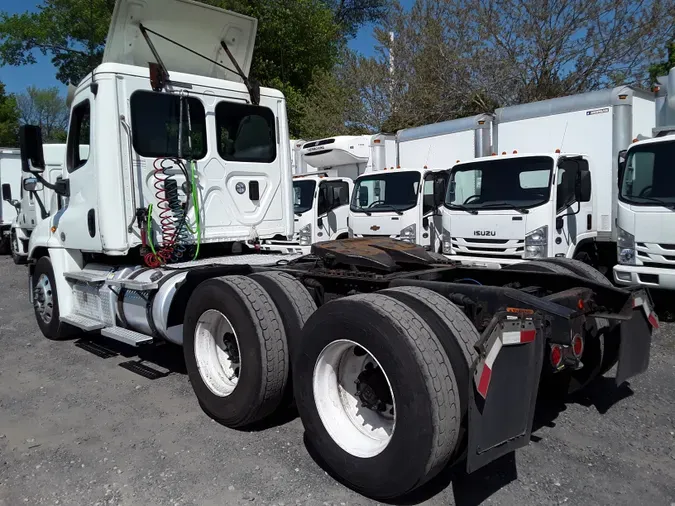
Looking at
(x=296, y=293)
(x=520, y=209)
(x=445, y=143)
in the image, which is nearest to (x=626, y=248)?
(x=520, y=209)

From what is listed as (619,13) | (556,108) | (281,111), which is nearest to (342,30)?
(619,13)

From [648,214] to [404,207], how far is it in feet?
14.1

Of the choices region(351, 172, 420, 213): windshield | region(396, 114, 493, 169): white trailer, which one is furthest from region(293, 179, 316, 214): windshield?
region(396, 114, 493, 169): white trailer

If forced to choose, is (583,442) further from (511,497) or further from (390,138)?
(390,138)

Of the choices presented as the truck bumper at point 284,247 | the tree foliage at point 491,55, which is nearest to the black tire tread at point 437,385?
the truck bumper at point 284,247

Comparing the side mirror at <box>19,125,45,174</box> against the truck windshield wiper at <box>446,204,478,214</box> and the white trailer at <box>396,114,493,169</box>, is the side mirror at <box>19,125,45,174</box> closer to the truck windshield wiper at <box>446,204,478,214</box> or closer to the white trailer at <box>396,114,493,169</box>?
the truck windshield wiper at <box>446,204,478,214</box>

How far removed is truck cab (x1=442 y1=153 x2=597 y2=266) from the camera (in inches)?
319

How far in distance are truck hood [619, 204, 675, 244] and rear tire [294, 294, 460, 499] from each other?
17.3 feet

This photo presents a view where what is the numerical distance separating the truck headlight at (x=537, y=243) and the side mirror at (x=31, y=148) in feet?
20.3

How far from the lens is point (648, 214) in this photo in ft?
23.8

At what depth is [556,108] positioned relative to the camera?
30.5ft

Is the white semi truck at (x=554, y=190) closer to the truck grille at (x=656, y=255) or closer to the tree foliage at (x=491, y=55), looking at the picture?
the truck grille at (x=656, y=255)

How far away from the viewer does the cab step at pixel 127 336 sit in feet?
17.2

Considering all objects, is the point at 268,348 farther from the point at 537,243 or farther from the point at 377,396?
the point at 537,243
